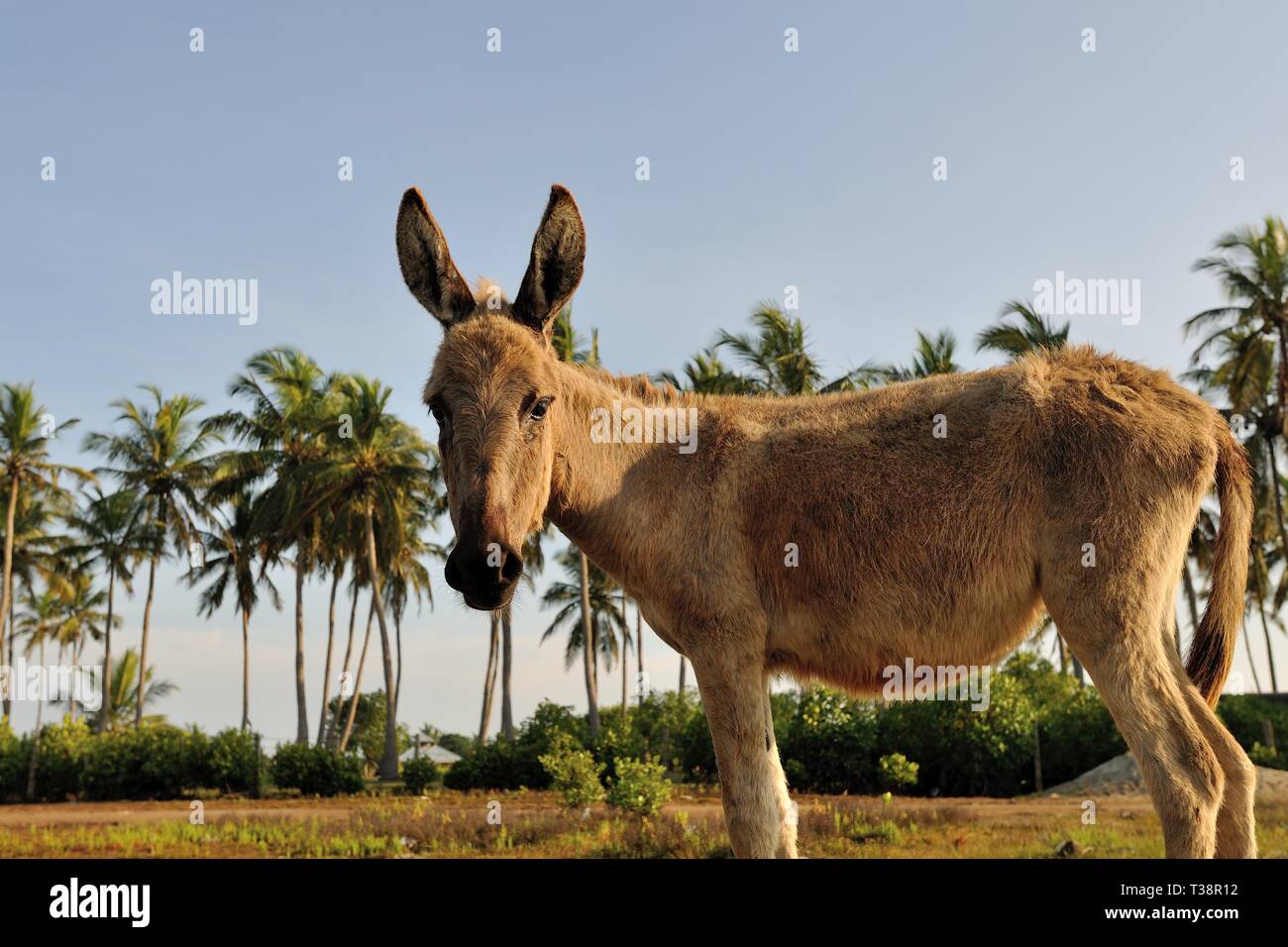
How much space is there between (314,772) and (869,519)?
3636cm

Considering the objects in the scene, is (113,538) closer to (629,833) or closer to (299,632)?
(299,632)

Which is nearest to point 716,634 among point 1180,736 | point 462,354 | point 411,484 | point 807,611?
point 807,611

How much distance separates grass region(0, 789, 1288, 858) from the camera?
1769cm

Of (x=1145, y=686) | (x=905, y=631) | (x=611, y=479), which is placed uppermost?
(x=611, y=479)

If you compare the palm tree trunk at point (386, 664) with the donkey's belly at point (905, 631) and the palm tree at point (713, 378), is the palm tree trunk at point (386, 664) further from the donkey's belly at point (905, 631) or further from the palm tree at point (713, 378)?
the donkey's belly at point (905, 631)

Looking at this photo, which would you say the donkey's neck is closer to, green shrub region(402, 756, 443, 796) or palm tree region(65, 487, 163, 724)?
green shrub region(402, 756, 443, 796)

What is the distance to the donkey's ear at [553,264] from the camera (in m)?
4.10

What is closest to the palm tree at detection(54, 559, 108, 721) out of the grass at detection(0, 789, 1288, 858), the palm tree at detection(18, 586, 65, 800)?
the palm tree at detection(18, 586, 65, 800)

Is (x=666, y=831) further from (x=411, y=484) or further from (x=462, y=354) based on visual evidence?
(x=411, y=484)

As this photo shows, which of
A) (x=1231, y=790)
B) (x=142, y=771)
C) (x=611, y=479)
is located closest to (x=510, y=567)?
(x=611, y=479)

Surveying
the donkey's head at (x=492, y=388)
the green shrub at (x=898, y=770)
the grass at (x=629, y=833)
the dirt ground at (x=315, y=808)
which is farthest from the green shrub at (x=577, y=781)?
the donkey's head at (x=492, y=388)

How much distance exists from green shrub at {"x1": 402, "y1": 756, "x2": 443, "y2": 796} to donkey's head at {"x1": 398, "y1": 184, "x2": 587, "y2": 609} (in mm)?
35245

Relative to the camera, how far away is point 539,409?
394 cm
